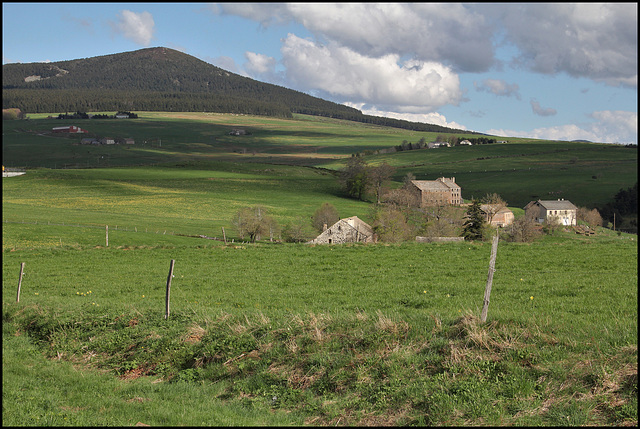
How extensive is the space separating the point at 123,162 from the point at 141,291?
15078 centimetres

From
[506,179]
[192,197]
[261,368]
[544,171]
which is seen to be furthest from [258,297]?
[544,171]

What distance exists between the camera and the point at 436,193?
10269 cm

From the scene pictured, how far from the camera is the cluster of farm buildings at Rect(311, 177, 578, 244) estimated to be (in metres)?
56.6

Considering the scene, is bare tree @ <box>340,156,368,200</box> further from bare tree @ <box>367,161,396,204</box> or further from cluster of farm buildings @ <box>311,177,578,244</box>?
cluster of farm buildings @ <box>311,177,578,244</box>

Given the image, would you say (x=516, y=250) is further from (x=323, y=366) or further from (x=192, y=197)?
(x=192, y=197)

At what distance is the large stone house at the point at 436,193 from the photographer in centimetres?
10007

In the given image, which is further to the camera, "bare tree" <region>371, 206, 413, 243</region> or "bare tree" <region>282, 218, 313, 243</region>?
"bare tree" <region>371, 206, 413, 243</region>

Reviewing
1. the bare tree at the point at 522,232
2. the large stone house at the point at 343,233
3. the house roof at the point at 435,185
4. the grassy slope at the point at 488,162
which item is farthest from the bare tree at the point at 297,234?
the grassy slope at the point at 488,162

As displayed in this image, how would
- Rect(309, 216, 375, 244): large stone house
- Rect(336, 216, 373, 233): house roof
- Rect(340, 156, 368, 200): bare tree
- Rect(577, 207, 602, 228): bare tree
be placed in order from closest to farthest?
Rect(309, 216, 375, 244): large stone house < Rect(336, 216, 373, 233): house roof < Rect(577, 207, 602, 228): bare tree < Rect(340, 156, 368, 200): bare tree

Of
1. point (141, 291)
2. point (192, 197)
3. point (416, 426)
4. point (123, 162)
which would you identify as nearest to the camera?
point (416, 426)

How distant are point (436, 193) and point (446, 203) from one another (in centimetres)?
456

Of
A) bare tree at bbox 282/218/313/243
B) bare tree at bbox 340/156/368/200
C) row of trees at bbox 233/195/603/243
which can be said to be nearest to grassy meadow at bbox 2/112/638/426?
bare tree at bbox 282/218/313/243

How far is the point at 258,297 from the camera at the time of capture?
18.3 metres

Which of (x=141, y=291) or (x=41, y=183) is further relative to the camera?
(x=41, y=183)
